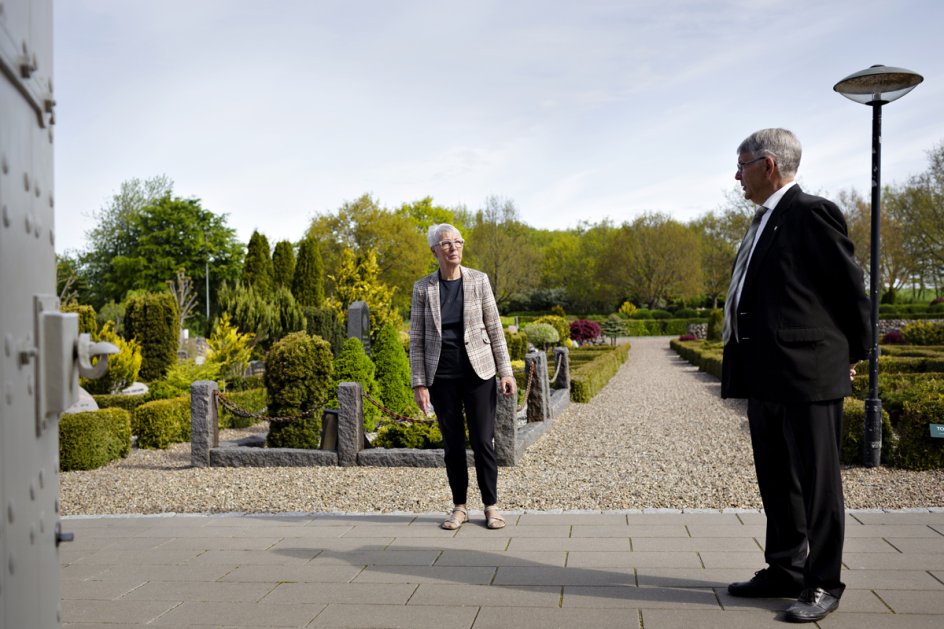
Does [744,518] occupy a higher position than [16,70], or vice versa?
[16,70]

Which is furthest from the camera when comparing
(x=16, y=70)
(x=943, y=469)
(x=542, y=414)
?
(x=542, y=414)

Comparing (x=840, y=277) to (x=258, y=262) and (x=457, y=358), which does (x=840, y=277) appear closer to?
(x=457, y=358)

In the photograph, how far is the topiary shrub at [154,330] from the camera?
1327 centimetres

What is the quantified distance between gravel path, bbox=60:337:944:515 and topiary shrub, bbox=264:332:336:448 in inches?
25.6

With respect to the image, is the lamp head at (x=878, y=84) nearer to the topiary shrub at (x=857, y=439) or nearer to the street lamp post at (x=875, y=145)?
the street lamp post at (x=875, y=145)

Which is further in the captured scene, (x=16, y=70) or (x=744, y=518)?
(x=744, y=518)

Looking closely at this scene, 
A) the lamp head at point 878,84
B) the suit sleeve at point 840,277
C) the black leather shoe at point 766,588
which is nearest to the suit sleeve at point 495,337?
the black leather shoe at point 766,588

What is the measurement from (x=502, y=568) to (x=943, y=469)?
14.5 feet

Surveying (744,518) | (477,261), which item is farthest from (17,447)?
(477,261)

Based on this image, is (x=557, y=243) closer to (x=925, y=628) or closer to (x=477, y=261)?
(x=477, y=261)

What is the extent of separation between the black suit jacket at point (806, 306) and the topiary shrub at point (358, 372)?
21.1 feet

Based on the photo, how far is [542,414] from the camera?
10062 mm

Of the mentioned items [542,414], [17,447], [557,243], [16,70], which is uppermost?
[557,243]

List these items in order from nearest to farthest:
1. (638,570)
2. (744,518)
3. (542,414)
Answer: (638,570), (744,518), (542,414)
